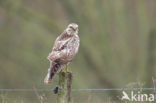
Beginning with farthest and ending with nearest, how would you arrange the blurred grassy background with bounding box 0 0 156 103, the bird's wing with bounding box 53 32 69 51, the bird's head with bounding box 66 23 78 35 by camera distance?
1. the blurred grassy background with bounding box 0 0 156 103
2. the bird's head with bounding box 66 23 78 35
3. the bird's wing with bounding box 53 32 69 51

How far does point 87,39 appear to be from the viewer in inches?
734

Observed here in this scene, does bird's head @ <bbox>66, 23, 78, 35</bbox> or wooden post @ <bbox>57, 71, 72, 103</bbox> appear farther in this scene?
bird's head @ <bbox>66, 23, 78, 35</bbox>

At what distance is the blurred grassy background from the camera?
59.9 feet

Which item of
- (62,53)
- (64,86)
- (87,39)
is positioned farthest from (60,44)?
(87,39)

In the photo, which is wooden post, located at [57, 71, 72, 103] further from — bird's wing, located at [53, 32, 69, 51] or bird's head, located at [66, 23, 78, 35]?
bird's head, located at [66, 23, 78, 35]

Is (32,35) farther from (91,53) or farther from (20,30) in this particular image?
(91,53)

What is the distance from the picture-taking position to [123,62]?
18.7 metres

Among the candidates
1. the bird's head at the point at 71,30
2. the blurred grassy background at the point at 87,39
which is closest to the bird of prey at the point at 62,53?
the bird's head at the point at 71,30

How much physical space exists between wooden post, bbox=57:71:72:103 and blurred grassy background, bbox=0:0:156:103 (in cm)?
986

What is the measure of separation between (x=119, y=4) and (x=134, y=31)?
2.73 ft

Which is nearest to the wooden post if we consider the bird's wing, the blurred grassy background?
the bird's wing

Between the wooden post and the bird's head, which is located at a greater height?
the bird's head

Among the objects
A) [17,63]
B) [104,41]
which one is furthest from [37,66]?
[104,41]

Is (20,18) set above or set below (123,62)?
above
